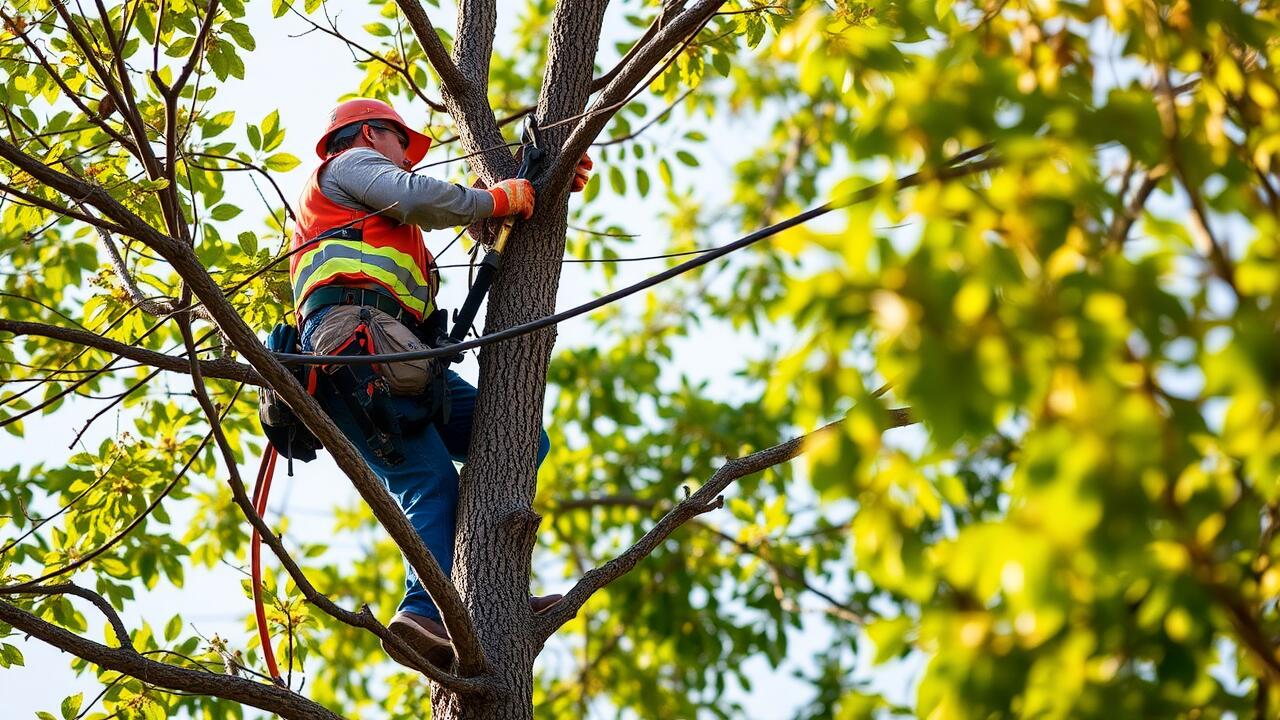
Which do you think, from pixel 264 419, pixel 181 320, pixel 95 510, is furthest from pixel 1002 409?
pixel 95 510

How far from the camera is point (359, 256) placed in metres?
3.45

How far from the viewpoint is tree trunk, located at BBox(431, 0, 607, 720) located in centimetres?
308

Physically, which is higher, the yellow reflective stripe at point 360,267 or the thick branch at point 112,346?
the yellow reflective stripe at point 360,267

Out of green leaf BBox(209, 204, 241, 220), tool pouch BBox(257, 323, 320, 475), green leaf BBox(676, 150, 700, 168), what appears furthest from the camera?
green leaf BBox(676, 150, 700, 168)

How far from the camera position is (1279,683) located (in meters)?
1.56

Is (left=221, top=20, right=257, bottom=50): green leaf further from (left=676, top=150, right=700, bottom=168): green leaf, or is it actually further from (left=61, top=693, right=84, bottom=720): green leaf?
(left=676, top=150, right=700, bottom=168): green leaf

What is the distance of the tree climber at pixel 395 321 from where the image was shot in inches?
129

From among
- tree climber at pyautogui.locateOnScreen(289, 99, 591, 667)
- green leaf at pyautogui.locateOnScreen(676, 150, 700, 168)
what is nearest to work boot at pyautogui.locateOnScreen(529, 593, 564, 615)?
tree climber at pyautogui.locateOnScreen(289, 99, 591, 667)

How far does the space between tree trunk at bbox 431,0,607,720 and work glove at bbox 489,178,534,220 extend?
0.14 ft

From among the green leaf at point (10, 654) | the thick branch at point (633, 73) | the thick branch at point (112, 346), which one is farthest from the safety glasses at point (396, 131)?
the green leaf at point (10, 654)

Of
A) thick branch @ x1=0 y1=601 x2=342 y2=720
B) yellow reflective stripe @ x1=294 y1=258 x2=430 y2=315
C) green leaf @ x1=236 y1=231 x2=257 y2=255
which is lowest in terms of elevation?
thick branch @ x1=0 y1=601 x2=342 y2=720

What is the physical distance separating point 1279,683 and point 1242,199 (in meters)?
0.57

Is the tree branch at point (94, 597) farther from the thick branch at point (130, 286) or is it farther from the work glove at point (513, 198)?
the work glove at point (513, 198)

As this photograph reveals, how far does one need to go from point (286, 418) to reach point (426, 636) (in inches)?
28.9
